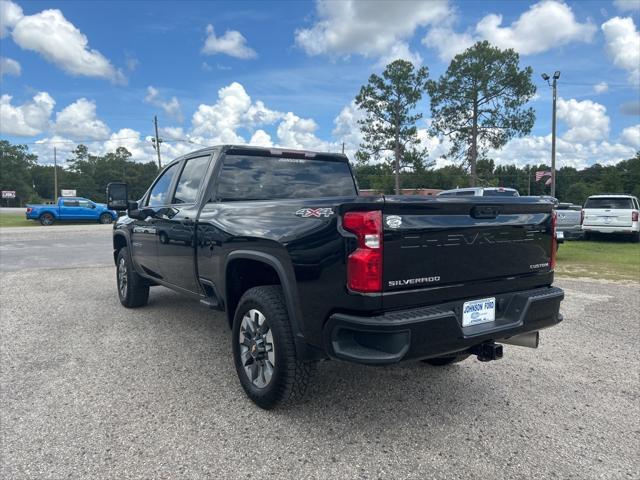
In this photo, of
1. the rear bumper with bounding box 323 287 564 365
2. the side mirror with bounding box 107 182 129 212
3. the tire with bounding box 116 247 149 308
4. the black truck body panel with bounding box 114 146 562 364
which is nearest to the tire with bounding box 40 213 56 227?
the tire with bounding box 116 247 149 308

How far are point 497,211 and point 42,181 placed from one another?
387 feet

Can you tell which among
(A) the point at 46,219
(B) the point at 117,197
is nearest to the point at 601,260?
(B) the point at 117,197

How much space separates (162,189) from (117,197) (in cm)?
74

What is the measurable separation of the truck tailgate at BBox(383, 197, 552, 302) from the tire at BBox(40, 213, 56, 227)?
29531mm

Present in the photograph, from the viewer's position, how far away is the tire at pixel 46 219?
27.0 metres

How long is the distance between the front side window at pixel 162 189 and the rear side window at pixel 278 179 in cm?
118

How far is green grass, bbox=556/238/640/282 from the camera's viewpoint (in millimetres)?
9359

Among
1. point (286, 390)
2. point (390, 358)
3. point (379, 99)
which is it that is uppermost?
point (379, 99)

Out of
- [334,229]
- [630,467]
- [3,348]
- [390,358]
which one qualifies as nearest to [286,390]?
[390,358]

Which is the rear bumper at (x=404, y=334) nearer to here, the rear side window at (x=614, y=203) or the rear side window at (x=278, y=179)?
the rear side window at (x=278, y=179)

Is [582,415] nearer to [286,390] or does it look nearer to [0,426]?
[286,390]

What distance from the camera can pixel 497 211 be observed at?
117 inches

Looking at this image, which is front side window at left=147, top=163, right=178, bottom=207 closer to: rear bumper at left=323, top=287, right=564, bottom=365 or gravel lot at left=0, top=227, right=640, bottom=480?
gravel lot at left=0, top=227, right=640, bottom=480

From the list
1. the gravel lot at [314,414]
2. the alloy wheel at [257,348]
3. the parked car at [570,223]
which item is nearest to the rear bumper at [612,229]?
the parked car at [570,223]
